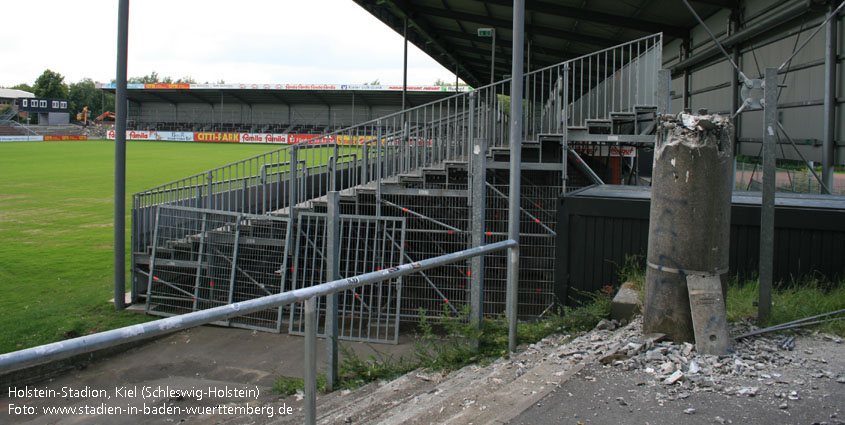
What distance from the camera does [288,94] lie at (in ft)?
214

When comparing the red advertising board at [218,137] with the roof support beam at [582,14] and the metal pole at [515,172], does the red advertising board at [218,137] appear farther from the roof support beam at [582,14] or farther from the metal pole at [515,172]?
the metal pole at [515,172]

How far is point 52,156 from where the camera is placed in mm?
41656

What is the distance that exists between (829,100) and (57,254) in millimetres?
16086

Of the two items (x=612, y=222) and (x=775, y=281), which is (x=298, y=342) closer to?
(x=612, y=222)

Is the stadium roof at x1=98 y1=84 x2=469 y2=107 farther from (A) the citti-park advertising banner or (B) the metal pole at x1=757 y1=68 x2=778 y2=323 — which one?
(B) the metal pole at x1=757 y1=68 x2=778 y2=323

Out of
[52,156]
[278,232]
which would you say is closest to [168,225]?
[278,232]

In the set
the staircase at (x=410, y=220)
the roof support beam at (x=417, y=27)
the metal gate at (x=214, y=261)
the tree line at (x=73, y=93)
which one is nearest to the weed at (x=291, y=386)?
Result: the staircase at (x=410, y=220)

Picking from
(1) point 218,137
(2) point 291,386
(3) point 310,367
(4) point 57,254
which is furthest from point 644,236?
(1) point 218,137

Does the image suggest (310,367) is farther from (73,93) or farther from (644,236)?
(73,93)

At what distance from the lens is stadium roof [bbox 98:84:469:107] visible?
60.0m

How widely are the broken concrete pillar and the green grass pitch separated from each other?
821 cm

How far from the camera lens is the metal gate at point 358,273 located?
8516 millimetres

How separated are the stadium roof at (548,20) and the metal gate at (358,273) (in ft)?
25.4

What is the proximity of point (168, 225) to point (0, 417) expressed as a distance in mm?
5372
